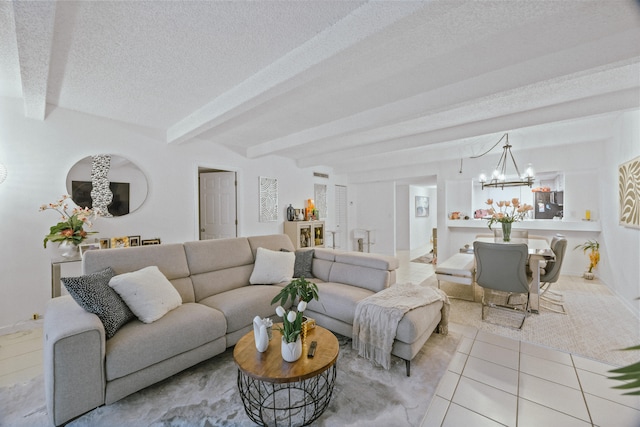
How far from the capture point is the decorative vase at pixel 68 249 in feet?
9.27

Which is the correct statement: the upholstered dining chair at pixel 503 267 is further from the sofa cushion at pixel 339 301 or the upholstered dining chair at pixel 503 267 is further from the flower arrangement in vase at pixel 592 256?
the flower arrangement in vase at pixel 592 256

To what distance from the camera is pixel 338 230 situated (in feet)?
24.0

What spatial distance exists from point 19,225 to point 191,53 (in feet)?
9.22

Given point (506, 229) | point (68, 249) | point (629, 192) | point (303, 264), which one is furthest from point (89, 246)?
point (629, 192)

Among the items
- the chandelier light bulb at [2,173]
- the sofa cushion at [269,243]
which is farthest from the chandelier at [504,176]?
the chandelier light bulb at [2,173]

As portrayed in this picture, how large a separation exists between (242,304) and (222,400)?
0.76 metres

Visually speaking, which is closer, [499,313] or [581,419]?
[581,419]

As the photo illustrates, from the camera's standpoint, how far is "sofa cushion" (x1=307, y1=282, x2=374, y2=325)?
97.8 inches

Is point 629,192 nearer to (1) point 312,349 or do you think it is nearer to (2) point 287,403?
(1) point 312,349

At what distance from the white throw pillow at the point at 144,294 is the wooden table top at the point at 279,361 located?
787 mm

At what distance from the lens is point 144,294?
2.08 m

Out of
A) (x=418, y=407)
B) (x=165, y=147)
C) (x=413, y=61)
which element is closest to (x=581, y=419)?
(x=418, y=407)

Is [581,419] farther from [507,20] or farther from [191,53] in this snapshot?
[191,53]

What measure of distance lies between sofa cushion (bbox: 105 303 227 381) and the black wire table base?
1.78ft
